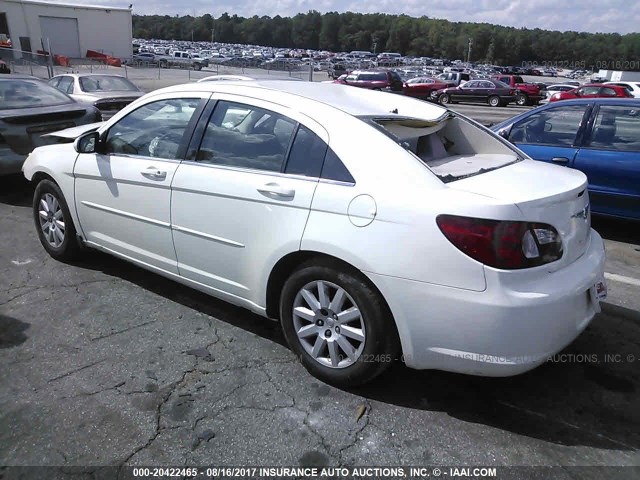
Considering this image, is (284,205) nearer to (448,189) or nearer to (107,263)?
(448,189)

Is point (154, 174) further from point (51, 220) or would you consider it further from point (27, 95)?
point (27, 95)

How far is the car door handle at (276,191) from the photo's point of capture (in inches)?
117

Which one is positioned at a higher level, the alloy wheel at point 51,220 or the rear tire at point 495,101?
the alloy wheel at point 51,220

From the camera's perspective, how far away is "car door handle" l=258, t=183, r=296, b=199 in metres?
2.96

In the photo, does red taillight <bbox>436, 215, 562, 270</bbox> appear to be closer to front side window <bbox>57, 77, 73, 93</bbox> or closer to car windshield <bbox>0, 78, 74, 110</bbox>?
car windshield <bbox>0, 78, 74, 110</bbox>

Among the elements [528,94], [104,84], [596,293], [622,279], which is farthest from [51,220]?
[528,94]

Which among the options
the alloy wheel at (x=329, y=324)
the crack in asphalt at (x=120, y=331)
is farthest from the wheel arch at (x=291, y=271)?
the crack in asphalt at (x=120, y=331)

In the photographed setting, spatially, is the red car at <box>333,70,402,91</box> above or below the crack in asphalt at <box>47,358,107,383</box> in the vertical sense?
below

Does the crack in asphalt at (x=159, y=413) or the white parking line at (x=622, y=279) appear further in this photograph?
the white parking line at (x=622, y=279)

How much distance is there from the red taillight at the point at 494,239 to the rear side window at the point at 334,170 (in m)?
0.56

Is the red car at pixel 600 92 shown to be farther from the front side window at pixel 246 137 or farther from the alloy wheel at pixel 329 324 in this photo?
the alloy wheel at pixel 329 324

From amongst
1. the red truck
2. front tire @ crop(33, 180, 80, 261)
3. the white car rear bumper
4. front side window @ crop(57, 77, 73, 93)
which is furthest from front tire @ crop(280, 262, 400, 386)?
the red truck

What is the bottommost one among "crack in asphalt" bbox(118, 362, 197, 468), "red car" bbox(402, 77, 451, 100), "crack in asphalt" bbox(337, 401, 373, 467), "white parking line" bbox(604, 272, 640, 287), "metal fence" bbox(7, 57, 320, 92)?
"metal fence" bbox(7, 57, 320, 92)

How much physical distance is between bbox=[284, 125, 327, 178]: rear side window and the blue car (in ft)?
12.5
